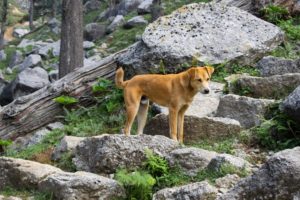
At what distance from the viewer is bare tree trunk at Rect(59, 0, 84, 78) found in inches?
723

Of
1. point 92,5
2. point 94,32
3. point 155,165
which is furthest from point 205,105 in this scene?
point 92,5

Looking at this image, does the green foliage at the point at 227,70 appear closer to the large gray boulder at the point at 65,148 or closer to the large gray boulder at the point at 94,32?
the large gray boulder at the point at 65,148

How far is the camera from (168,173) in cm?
849

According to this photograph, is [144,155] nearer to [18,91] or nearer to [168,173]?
[168,173]

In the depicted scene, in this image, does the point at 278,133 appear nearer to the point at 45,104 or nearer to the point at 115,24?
the point at 45,104

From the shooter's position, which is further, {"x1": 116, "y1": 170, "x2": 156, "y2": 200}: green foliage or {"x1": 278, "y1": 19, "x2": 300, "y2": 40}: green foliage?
{"x1": 278, "y1": 19, "x2": 300, "y2": 40}: green foliage

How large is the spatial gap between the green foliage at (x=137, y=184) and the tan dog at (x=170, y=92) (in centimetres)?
217

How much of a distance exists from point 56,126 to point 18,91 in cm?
1319

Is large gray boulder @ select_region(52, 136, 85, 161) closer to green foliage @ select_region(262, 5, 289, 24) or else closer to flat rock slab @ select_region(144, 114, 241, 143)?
flat rock slab @ select_region(144, 114, 241, 143)

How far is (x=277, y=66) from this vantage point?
12.8 m

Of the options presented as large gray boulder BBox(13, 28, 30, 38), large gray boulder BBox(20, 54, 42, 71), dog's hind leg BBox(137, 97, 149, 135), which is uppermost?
dog's hind leg BBox(137, 97, 149, 135)

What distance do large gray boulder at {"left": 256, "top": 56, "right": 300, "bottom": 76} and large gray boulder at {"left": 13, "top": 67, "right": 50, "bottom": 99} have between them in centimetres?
1560

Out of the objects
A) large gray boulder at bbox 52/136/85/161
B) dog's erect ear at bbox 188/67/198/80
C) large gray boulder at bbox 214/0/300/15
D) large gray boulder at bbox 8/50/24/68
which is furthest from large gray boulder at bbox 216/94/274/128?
large gray boulder at bbox 8/50/24/68

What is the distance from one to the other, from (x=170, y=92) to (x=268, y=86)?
7.21ft
